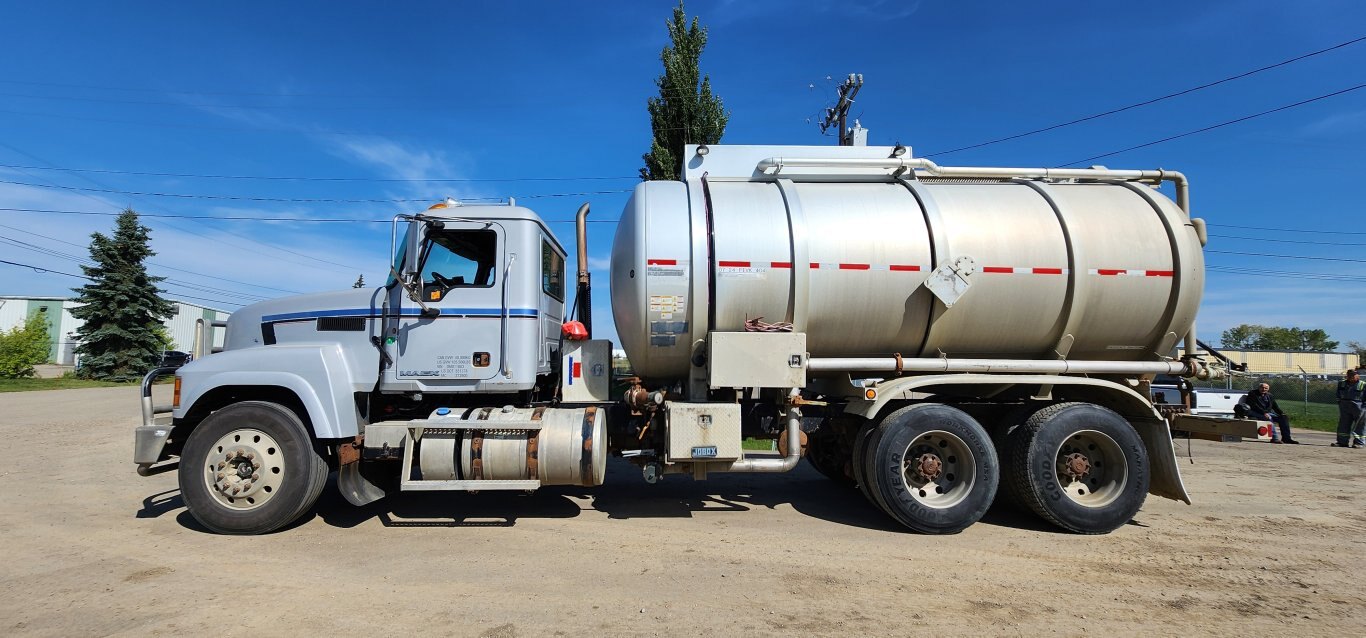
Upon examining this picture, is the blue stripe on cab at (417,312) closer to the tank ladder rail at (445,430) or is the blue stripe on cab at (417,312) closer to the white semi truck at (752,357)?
the white semi truck at (752,357)

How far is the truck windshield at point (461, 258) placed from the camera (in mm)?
5402

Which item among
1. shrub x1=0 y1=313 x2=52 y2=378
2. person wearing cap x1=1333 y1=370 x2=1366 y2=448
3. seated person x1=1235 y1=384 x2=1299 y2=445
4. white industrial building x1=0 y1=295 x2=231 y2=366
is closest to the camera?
person wearing cap x1=1333 y1=370 x2=1366 y2=448

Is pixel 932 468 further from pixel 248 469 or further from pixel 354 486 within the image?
pixel 248 469

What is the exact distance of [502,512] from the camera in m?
5.80

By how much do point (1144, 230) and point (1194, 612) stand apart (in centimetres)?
339


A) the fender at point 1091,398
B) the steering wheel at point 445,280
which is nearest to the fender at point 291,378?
the steering wheel at point 445,280

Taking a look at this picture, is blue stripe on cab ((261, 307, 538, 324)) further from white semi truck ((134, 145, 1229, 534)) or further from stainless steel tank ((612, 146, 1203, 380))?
stainless steel tank ((612, 146, 1203, 380))

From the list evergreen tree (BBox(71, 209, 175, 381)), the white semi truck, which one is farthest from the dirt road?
evergreen tree (BBox(71, 209, 175, 381))

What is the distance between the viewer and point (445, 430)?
5.11 m

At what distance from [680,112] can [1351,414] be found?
14612 millimetres

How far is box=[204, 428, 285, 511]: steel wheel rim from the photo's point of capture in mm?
4957

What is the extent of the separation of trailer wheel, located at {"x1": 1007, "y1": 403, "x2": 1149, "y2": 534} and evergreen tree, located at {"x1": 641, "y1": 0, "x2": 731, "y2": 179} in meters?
9.52

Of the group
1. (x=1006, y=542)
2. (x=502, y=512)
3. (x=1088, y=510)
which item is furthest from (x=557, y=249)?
(x=1088, y=510)

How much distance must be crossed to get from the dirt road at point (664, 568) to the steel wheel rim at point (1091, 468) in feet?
1.22
